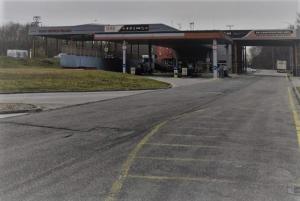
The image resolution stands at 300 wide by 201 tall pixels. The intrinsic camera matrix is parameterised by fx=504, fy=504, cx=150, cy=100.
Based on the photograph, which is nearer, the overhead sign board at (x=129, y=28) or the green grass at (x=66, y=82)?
the green grass at (x=66, y=82)

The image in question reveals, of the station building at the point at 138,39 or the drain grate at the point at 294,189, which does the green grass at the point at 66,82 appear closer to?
the station building at the point at 138,39

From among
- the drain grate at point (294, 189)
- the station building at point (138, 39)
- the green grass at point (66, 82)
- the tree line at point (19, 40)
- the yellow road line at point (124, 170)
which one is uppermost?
the tree line at point (19, 40)

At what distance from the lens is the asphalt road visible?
687 cm

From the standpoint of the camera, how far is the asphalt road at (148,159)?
270 inches

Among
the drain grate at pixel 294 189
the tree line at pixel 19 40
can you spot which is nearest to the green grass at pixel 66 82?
the drain grate at pixel 294 189

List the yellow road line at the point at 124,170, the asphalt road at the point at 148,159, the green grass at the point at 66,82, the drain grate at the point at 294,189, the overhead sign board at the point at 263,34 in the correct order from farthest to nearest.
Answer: the overhead sign board at the point at 263,34 → the green grass at the point at 66,82 → the drain grate at the point at 294,189 → the asphalt road at the point at 148,159 → the yellow road line at the point at 124,170

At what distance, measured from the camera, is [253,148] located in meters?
10.3

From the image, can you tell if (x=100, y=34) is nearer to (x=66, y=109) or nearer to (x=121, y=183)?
(x=66, y=109)

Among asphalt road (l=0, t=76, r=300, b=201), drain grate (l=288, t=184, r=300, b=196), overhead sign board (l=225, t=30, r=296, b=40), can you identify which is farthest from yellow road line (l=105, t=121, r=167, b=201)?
overhead sign board (l=225, t=30, r=296, b=40)

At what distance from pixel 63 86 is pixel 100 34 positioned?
33.0 meters

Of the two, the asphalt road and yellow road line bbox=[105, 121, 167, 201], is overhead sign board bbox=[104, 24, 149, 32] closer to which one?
the asphalt road

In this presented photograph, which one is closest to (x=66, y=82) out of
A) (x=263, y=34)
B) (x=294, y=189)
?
(x=294, y=189)

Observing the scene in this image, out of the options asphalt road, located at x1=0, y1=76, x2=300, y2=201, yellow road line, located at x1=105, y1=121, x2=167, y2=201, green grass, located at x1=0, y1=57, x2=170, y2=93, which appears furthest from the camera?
green grass, located at x1=0, y1=57, x2=170, y2=93

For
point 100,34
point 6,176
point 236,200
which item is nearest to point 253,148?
point 236,200
